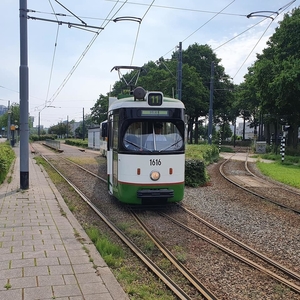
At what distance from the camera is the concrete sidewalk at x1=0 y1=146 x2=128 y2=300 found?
167 inches

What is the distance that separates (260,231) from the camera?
7828 millimetres

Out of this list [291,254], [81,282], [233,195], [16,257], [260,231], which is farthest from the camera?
[233,195]

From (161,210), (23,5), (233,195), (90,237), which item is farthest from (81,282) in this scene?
(23,5)

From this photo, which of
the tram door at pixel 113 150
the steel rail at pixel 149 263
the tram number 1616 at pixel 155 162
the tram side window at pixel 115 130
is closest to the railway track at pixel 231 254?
the steel rail at pixel 149 263

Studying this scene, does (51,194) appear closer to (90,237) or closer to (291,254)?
(90,237)

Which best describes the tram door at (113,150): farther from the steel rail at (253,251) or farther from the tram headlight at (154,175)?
the steel rail at (253,251)

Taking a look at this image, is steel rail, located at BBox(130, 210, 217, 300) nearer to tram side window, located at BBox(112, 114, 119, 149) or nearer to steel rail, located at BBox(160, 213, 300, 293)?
steel rail, located at BBox(160, 213, 300, 293)

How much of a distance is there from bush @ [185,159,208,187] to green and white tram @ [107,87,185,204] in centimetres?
457

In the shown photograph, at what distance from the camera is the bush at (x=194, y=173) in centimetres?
1416

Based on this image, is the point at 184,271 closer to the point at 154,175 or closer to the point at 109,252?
the point at 109,252

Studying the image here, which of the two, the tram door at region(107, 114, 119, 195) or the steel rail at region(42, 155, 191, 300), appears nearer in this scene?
the steel rail at region(42, 155, 191, 300)

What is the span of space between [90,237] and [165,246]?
136 centimetres

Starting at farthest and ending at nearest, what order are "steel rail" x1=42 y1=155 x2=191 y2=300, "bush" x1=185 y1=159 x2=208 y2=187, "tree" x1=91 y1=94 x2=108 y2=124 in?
"tree" x1=91 y1=94 x2=108 y2=124 → "bush" x1=185 y1=159 x2=208 y2=187 → "steel rail" x1=42 y1=155 x2=191 y2=300

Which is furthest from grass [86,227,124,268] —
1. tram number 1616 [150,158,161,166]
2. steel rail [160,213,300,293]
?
tram number 1616 [150,158,161,166]
